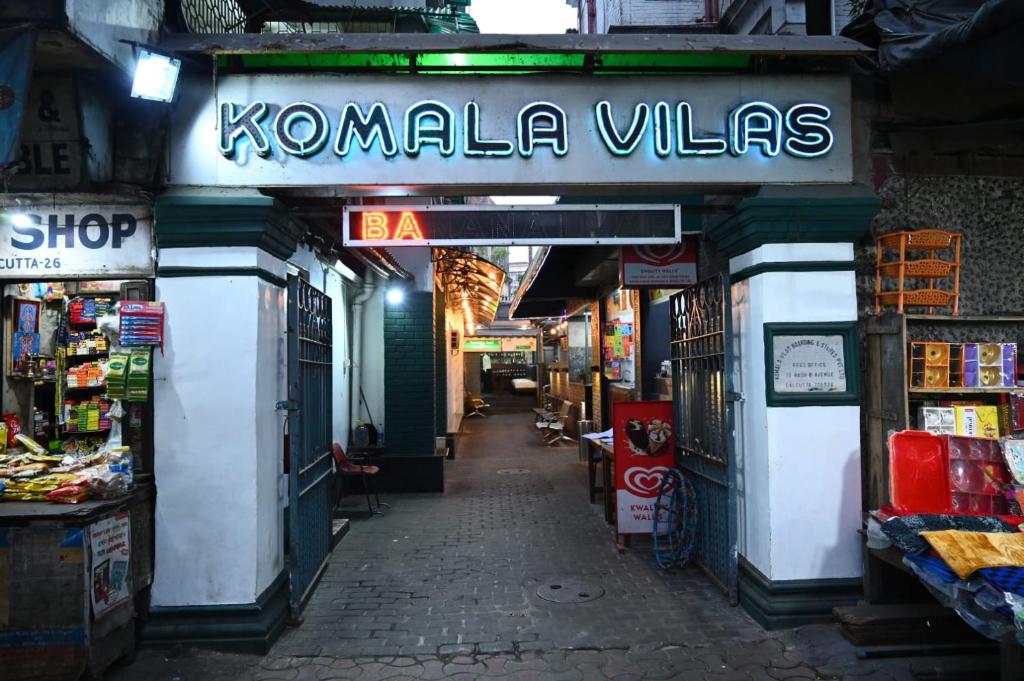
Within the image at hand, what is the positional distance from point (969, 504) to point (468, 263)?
334 inches

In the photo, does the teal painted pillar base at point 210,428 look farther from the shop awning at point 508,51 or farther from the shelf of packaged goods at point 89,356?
the shelf of packaged goods at point 89,356

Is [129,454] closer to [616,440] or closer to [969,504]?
[616,440]

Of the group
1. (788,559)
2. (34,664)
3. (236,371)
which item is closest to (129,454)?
(236,371)

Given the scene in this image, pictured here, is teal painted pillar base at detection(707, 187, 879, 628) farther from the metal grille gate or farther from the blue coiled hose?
the metal grille gate

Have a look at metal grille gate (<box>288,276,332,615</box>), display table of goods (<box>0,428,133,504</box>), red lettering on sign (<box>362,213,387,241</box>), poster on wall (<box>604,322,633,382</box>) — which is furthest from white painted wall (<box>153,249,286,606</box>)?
poster on wall (<box>604,322,633,382</box>)

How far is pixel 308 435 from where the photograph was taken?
5.59 metres

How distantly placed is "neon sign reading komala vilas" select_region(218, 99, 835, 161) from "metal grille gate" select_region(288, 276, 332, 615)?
120cm

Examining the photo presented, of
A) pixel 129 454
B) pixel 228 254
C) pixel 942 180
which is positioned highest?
pixel 942 180

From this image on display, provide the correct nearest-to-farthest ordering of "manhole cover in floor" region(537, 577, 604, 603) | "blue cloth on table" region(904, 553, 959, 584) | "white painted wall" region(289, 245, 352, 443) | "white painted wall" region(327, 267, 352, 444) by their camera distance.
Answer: "blue cloth on table" region(904, 553, 959, 584), "manhole cover in floor" region(537, 577, 604, 603), "white painted wall" region(289, 245, 352, 443), "white painted wall" region(327, 267, 352, 444)

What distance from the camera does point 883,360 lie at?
4.78 m

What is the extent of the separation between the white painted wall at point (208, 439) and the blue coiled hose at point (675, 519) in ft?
12.6

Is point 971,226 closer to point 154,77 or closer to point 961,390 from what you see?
point 961,390

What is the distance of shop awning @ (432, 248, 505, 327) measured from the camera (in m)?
10.7

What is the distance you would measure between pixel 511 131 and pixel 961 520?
4213 millimetres
